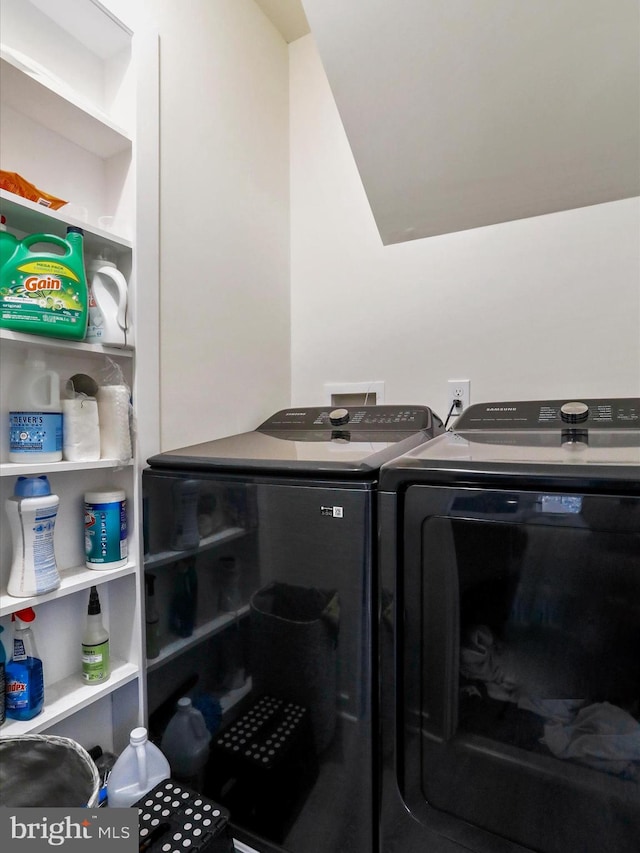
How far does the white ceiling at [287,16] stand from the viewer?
1.87 m

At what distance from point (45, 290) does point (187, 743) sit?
1.16 metres

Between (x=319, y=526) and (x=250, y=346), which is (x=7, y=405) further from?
(x=250, y=346)

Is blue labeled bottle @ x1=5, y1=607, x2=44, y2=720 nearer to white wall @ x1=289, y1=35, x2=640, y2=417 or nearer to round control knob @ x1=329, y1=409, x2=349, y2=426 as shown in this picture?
round control knob @ x1=329, y1=409, x2=349, y2=426

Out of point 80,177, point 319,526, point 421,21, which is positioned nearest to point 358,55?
point 421,21

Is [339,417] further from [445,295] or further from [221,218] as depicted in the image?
[221,218]

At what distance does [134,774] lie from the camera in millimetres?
1088

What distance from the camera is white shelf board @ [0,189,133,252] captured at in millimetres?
981

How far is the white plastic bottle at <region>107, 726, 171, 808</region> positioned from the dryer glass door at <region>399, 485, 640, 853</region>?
0.63m

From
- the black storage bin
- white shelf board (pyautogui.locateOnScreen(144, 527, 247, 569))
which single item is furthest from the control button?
white shelf board (pyautogui.locateOnScreen(144, 527, 247, 569))

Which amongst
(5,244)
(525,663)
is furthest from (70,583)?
(525,663)

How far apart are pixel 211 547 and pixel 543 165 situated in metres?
1.56

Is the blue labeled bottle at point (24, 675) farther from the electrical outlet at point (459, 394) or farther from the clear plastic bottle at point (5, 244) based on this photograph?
the electrical outlet at point (459, 394)

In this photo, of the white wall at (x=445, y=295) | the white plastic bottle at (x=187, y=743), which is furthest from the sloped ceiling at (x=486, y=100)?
the white plastic bottle at (x=187, y=743)

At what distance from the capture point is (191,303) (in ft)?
4.85
